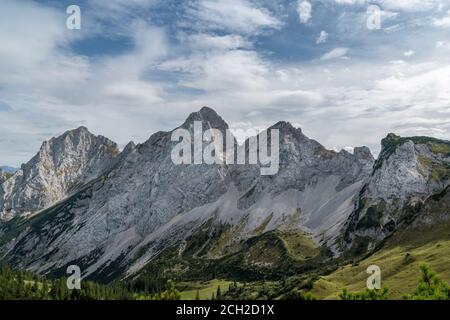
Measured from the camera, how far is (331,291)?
602 feet
